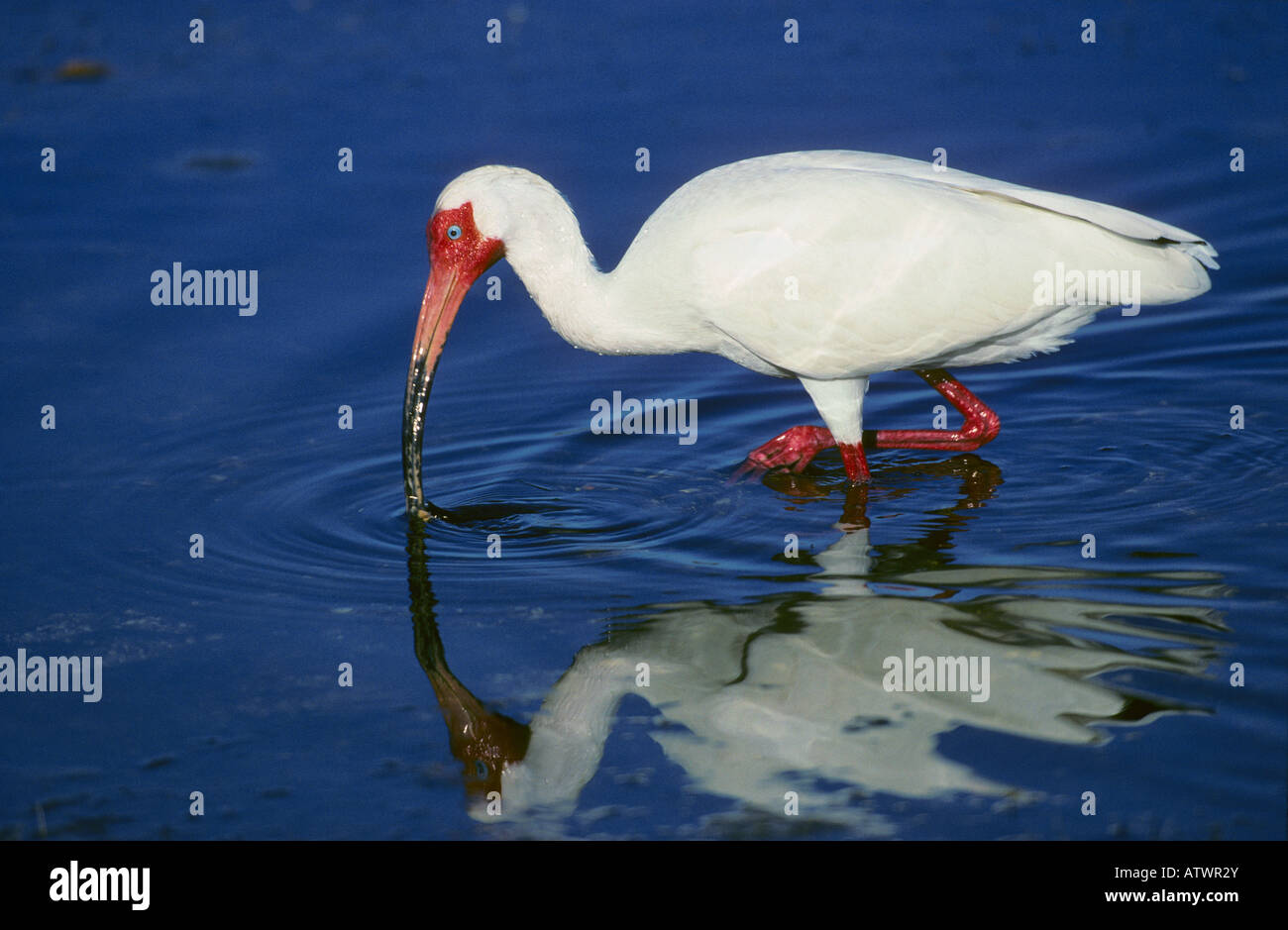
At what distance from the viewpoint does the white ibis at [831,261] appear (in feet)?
22.6

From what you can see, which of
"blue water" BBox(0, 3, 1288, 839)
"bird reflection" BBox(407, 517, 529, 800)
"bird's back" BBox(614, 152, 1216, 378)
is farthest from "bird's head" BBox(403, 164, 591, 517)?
"bird reflection" BBox(407, 517, 529, 800)

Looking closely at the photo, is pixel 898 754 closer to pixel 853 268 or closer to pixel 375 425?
pixel 853 268

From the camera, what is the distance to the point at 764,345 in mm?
7027

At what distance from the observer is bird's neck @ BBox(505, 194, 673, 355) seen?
703 centimetres

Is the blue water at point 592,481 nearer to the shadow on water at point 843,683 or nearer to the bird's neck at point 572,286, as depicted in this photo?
the shadow on water at point 843,683

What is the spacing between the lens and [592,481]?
24.7 ft

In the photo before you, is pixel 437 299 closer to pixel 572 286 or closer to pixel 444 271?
pixel 444 271

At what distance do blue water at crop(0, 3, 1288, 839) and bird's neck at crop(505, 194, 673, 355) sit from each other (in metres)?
0.74

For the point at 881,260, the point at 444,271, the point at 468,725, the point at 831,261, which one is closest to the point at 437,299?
the point at 444,271

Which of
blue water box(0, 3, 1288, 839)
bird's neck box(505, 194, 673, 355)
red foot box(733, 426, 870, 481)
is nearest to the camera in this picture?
blue water box(0, 3, 1288, 839)

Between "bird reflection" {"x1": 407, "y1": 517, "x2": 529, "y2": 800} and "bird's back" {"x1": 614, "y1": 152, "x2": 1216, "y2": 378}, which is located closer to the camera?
"bird reflection" {"x1": 407, "y1": 517, "x2": 529, "y2": 800}

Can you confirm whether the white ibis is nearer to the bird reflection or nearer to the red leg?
the red leg

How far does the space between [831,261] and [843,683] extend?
2077mm

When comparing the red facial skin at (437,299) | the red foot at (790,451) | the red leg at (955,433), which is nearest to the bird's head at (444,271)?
the red facial skin at (437,299)
